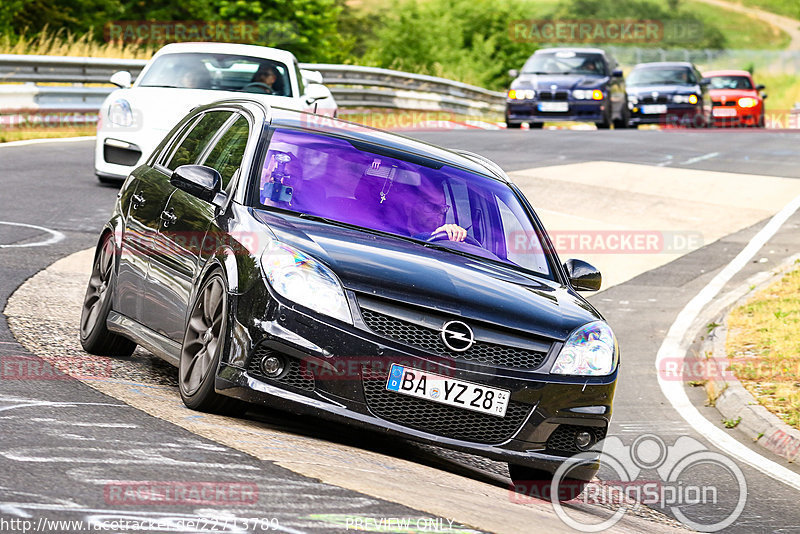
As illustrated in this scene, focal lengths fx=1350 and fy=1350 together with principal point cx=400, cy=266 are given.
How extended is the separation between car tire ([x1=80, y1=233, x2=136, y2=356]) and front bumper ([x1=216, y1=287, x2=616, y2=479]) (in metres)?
1.94

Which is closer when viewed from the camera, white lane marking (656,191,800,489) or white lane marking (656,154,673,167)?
white lane marking (656,191,800,489)

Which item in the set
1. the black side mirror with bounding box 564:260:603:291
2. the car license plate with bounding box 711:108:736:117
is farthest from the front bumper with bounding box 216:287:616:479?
the car license plate with bounding box 711:108:736:117

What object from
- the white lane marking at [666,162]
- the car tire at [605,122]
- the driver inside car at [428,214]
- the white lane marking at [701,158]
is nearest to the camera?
the driver inside car at [428,214]

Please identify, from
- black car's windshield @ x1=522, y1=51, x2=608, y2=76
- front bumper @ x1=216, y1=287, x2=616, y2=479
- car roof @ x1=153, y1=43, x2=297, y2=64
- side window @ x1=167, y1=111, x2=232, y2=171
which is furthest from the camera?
black car's windshield @ x1=522, y1=51, x2=608, y2=76

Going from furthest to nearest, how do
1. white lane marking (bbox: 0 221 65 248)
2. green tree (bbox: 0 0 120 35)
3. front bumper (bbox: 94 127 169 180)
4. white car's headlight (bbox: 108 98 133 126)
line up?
green tree (bbox: 0 0 120 35) < white car's headlight (bbox: 108 98 133 126) < front bumper (bbox: 94 127 169 180) < white lane marking (bbox: 0 221 65 248)

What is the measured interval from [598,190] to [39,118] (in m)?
9.83

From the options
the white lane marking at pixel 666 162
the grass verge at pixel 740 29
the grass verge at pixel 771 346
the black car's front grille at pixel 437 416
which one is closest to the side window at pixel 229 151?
the black car's front grille at pixel 437 416

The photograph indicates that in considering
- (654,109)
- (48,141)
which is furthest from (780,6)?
(48,141)

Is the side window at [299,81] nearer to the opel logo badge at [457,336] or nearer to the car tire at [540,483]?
the car tire at [540,483]

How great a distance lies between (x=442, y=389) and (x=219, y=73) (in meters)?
10.5

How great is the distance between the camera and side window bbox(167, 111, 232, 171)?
7781mm

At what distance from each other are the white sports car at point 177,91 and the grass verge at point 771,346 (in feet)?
18.2

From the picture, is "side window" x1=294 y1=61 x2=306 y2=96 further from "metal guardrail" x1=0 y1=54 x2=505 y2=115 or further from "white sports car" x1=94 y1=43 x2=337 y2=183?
"metal guardrail" x1=0 y1=54 x2=505 y2=115

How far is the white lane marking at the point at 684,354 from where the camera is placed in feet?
28.1
